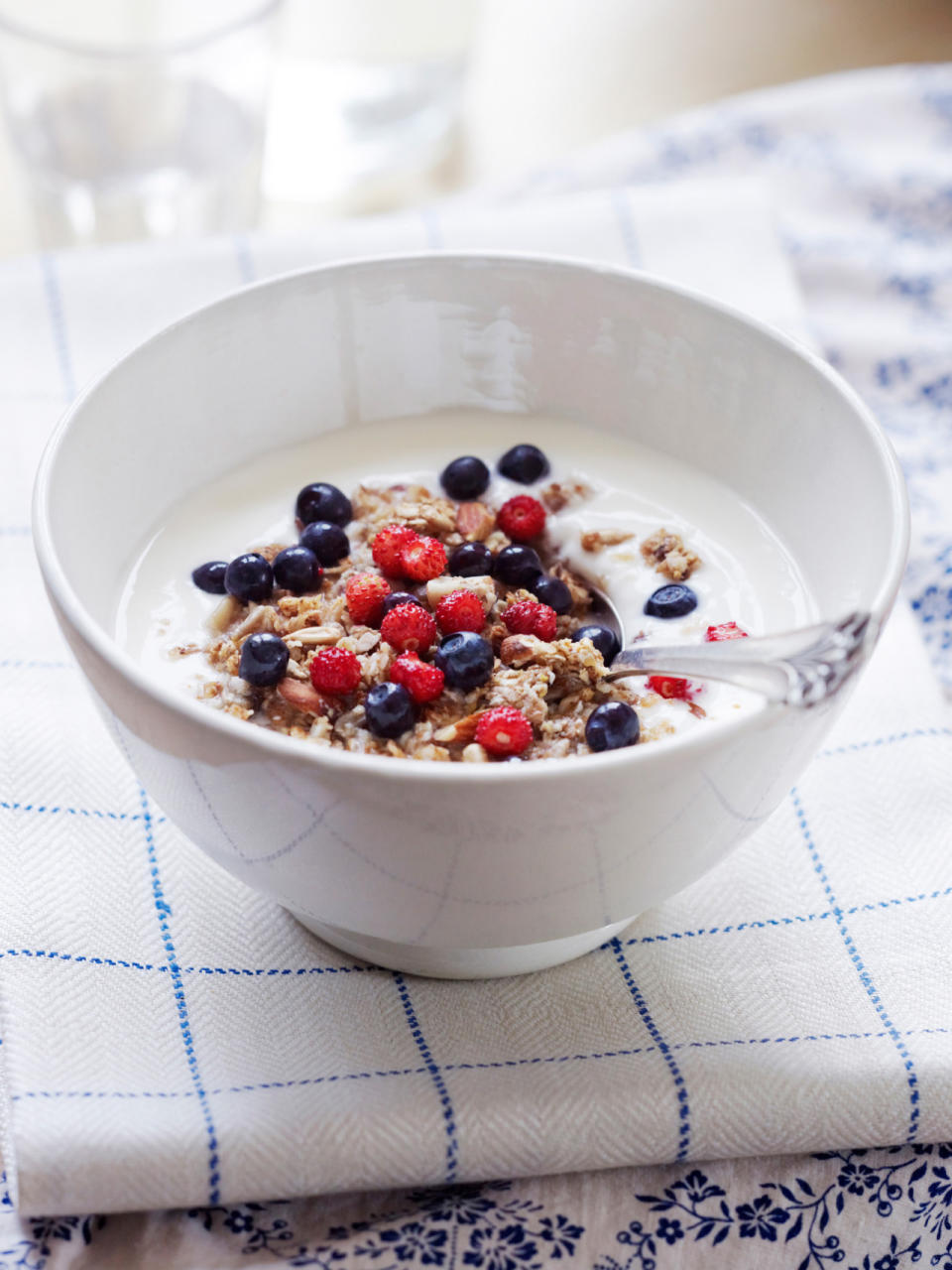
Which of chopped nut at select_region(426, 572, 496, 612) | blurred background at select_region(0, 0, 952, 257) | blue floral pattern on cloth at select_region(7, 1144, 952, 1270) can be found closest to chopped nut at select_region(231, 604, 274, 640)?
chopped nut at select_region(426, 572, 496, 612)

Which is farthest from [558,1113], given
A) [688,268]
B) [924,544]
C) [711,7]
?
[711,7]

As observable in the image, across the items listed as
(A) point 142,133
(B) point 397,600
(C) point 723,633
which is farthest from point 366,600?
(A) point 142,133

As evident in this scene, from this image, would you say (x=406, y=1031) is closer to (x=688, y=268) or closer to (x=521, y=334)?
(x=521, y=334)

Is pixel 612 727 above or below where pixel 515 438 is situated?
below

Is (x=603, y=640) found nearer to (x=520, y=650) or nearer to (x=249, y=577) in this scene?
(x=520, y=650)

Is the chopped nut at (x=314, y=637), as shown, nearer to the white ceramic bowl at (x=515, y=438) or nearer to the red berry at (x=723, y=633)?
the white ceramic bowl at (x=515, y=438)

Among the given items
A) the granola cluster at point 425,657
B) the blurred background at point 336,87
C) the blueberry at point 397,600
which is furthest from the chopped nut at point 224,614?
the blurred background at point 336,87
